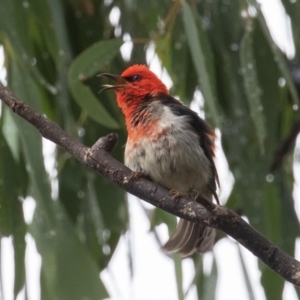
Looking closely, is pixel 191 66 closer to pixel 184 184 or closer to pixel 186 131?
pixel 186 131

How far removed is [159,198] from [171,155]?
2.65ft

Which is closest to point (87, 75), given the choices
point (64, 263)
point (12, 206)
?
point (12, 206)

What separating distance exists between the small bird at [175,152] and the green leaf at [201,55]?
37cm

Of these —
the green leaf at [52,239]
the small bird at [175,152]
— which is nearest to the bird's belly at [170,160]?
the small bird at [175,152]

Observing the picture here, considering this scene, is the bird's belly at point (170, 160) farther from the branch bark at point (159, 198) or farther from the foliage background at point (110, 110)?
the branch bark at point (159, 198)

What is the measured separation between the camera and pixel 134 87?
2912 millimetres

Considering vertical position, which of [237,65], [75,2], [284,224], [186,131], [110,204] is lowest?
[284,224]

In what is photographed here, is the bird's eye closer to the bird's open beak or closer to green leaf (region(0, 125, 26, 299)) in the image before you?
the bird's open beak

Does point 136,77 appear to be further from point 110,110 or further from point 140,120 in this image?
point 140,120

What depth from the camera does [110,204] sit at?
2.63 meters

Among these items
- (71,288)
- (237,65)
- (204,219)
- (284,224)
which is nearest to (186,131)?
(237,65)

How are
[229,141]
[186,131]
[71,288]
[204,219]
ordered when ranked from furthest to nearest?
[186,131] → [229,141] → [71,288] → [204,219]

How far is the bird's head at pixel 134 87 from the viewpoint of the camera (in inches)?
112

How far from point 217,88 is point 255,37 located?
0.88 ft
